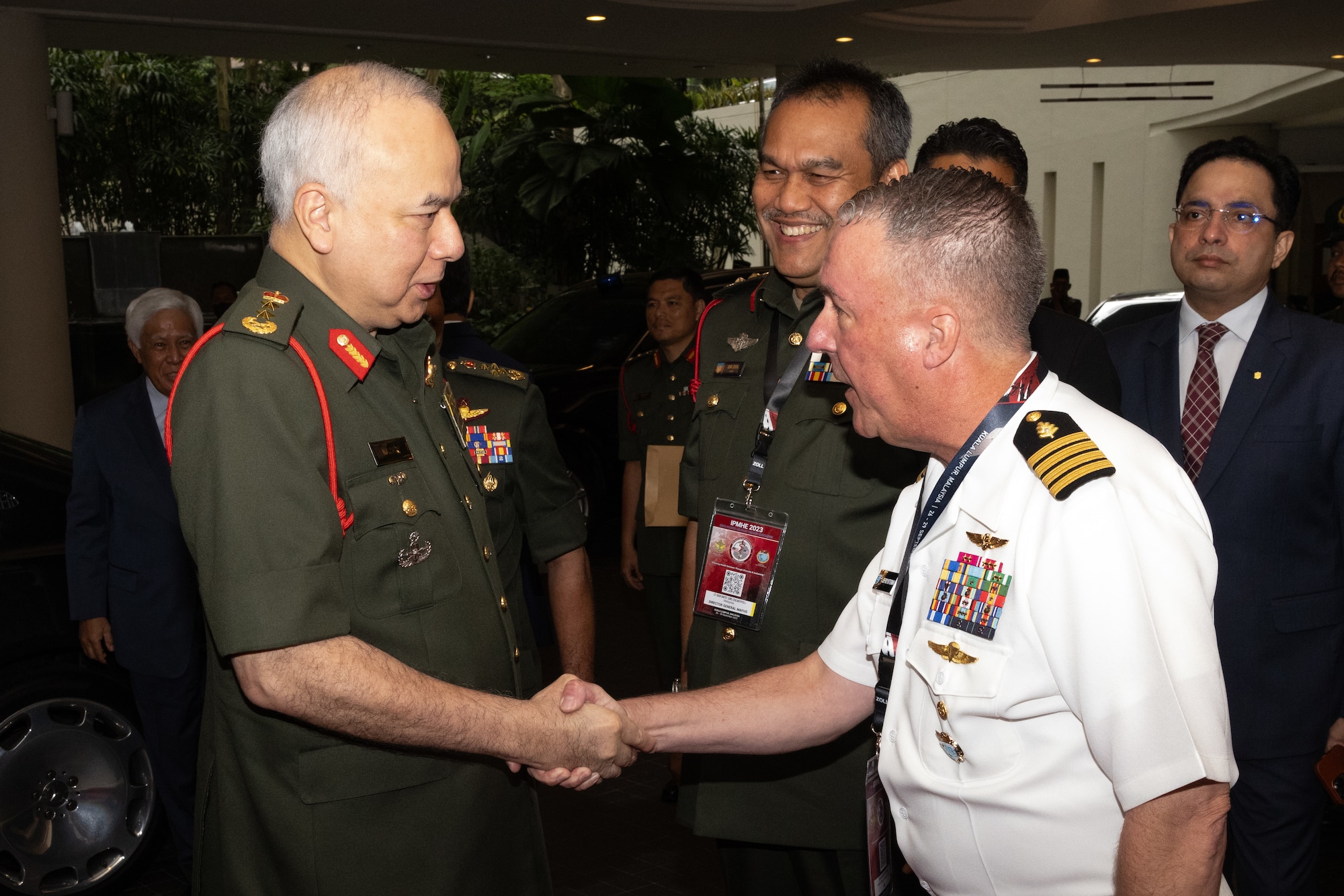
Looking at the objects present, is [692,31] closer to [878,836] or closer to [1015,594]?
[878,836]

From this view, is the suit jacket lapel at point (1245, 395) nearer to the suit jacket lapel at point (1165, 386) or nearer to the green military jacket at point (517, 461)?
the suit jacket lapel at point (1165, 386)

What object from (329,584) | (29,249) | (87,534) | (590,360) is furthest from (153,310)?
(29,249)

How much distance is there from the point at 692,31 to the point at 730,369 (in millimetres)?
8553

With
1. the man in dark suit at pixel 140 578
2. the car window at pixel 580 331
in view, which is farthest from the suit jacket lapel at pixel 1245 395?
the car window at pixel 580 331

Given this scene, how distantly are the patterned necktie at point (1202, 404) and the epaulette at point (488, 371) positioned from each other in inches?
70.4

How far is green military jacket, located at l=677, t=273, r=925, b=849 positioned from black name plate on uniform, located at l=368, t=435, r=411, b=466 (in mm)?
830

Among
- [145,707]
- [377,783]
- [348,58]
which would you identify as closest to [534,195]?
[348,58]

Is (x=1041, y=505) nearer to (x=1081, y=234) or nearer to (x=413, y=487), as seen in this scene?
(x=413, y=487)

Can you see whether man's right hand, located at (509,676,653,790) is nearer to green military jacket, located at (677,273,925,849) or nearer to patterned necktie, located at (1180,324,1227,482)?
green military jacket, located at (677,273,925,849)

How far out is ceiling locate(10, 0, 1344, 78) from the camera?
929 cm

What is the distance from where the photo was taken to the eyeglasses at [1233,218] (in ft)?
10.5

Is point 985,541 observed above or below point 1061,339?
below

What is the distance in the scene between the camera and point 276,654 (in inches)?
70.2

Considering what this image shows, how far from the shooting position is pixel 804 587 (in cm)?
246
